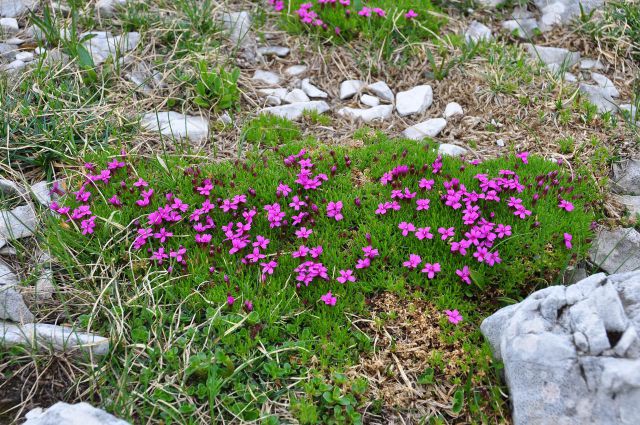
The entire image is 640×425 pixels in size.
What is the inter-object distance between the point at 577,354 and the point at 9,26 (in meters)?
7.00

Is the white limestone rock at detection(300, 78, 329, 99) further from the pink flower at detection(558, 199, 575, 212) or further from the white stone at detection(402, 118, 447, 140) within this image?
the pink flower at detection(558, 199, 575, 212)

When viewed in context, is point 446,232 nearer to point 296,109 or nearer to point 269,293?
point 269,293

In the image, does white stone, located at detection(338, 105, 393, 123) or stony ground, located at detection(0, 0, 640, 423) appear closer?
stony ground, located at detection(0, 0, 640, 423)

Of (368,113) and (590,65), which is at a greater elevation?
(590,65)

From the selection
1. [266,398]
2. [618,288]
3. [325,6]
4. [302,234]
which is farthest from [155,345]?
[325,6]

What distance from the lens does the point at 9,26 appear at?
23.4ft

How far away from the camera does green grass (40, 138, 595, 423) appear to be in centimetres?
380

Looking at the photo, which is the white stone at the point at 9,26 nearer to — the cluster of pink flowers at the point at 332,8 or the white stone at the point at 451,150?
the cluster of pink flowers at the point at 332,8

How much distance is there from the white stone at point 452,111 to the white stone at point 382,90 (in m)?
0.62

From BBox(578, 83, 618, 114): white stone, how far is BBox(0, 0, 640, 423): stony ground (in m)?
0.02

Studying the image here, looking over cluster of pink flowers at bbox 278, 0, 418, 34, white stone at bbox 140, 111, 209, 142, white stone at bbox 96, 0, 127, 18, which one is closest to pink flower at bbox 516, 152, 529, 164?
cluster of pink flowers at bbox 278, 0, 418, 34

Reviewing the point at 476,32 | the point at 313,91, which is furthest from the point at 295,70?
the point at 476,32

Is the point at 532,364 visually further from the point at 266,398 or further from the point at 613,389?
the point at 266,398

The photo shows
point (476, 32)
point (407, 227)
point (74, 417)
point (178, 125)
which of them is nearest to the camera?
point (74, 417)
